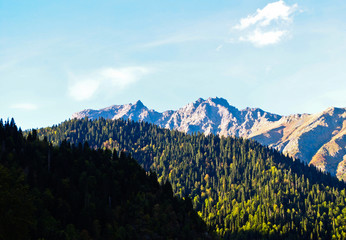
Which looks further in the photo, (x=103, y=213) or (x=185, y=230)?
(x=185, y=230)

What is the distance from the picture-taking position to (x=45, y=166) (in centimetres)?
15500

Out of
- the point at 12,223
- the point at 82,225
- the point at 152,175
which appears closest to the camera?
the point at 12,223

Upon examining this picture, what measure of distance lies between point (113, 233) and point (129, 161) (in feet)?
243

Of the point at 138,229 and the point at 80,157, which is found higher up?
the point at 80,157

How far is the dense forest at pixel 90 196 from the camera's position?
120625 mm

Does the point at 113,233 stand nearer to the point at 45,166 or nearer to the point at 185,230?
the point at 185,230

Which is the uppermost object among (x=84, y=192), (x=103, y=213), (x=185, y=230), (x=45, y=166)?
(x=45, y=166)

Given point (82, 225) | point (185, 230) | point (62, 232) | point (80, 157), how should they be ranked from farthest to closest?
point (80, 157)
point (185, 230)
point (82, 225)
point (62, 232)

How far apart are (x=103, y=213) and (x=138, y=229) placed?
15.4 meters

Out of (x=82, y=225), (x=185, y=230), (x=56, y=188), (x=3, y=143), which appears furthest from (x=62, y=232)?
(x=3, y=143)

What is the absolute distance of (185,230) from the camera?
504ft

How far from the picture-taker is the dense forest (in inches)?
4749

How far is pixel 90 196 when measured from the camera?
140 metres

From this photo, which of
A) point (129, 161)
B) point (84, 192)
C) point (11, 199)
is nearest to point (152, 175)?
point (129, 161)
